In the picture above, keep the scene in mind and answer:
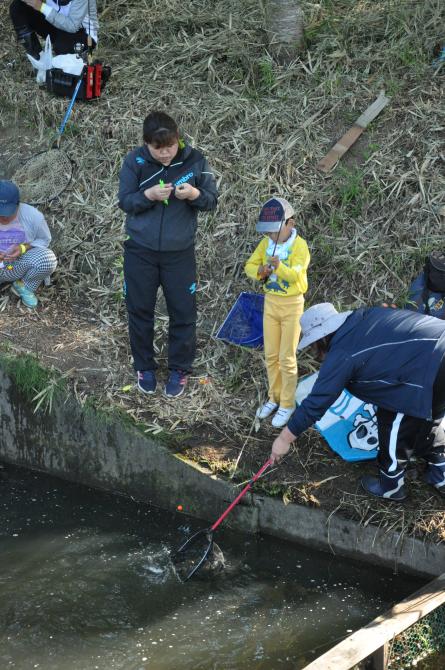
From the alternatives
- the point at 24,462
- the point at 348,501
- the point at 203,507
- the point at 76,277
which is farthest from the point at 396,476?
the point at 76,277

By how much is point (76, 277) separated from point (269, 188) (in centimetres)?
198

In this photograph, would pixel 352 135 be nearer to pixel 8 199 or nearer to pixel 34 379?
pixel 8 199

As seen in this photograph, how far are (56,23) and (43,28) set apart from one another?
0.48m

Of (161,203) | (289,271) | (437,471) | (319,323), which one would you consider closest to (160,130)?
(161,203)

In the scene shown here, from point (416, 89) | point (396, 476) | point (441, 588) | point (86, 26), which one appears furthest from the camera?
point (86, 26)

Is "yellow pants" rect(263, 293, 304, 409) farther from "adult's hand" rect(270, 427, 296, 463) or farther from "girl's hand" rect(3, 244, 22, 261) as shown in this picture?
"girl's hand" rect(3, 244, 22, 261)

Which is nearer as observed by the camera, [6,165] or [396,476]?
[396,476]

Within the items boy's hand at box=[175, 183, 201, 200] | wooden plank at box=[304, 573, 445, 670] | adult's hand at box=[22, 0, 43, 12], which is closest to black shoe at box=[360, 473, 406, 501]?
wooden plank at box=[304, 573, 445, 670]

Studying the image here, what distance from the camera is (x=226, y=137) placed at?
8.53 metres

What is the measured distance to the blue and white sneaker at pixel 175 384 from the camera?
22.3 ft

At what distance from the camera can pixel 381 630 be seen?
4.75 metres

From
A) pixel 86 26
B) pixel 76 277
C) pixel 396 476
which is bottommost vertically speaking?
pixel 396 476

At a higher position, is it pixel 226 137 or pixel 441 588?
pixel 226 137

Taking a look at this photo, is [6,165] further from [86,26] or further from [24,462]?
[24,462]
